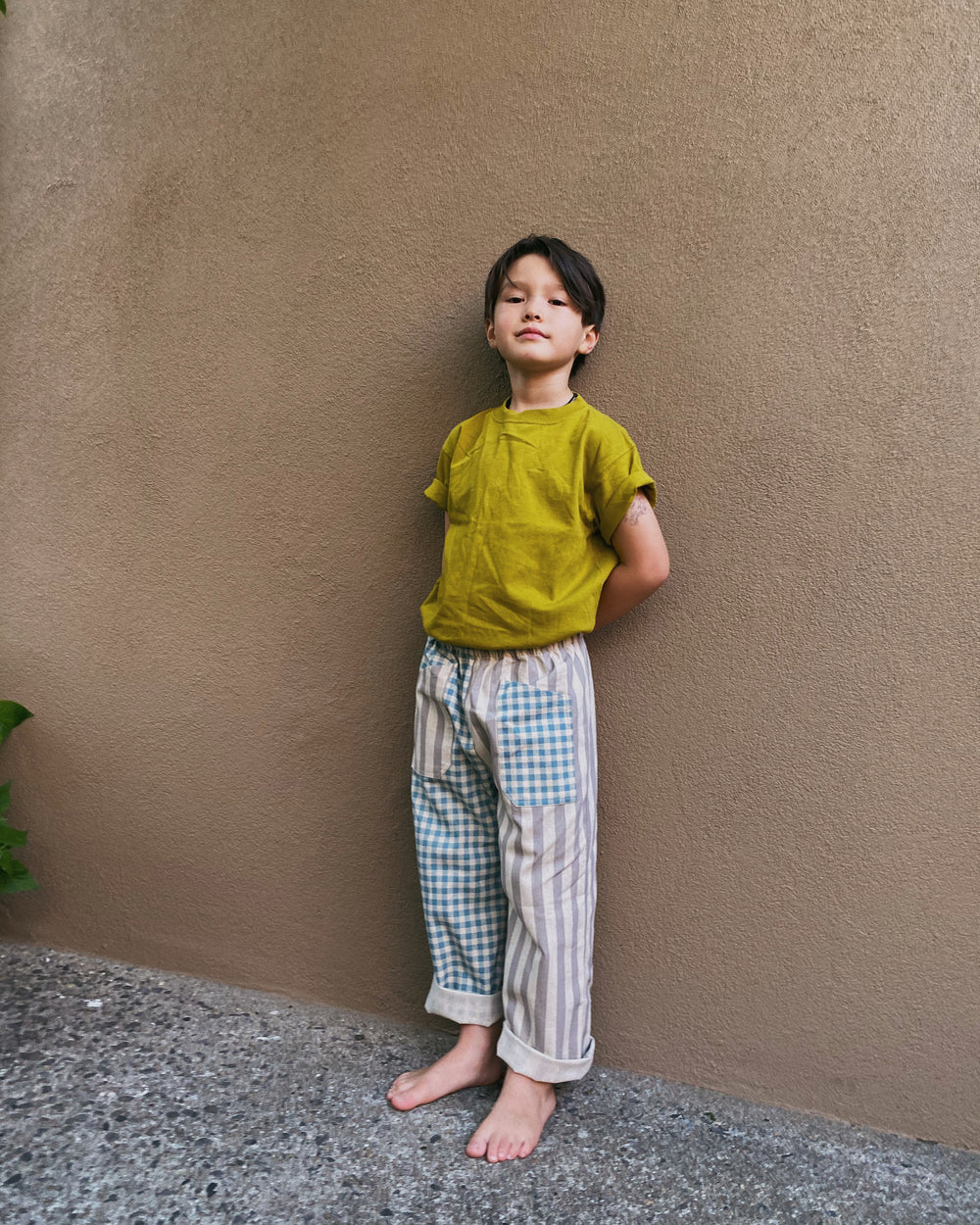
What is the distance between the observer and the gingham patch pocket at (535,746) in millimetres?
1496

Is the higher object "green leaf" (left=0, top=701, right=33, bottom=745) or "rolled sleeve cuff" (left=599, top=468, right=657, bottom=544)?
"rolled sleeve cuff" (left=599, top=468, right=657, bottom=544)

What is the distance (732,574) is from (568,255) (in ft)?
2.00

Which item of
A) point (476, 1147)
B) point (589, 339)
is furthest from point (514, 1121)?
point (589, 339)

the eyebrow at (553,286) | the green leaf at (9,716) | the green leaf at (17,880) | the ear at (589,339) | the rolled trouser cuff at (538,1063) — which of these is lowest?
the rolled trouser cuff at (538,1063)

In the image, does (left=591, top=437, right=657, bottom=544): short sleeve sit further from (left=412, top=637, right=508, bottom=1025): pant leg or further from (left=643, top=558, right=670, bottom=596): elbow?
(left=412, top=637, right=508, bottom=1025): pant leg

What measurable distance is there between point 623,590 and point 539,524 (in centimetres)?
19

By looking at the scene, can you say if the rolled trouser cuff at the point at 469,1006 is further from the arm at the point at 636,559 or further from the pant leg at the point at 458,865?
the arm at the point at 636,559

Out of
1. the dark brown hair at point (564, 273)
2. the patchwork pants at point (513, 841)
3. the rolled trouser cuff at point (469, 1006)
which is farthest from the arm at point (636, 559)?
the rolled trouser cuff at point (469, 1006)

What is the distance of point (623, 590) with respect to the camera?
155cm

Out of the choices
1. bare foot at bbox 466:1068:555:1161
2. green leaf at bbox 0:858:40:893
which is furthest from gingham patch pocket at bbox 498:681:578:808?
green leaf at bbox 0:858:40:893

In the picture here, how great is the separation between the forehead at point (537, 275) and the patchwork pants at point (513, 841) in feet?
1.99

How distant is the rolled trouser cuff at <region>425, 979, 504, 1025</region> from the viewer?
161cm

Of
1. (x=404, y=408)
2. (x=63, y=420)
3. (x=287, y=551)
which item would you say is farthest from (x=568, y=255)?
(x=63, y=420)

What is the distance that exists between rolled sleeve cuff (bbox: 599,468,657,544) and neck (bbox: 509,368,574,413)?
0.20 metres
